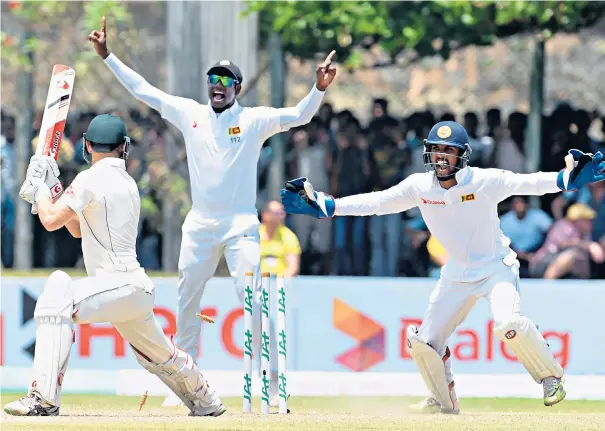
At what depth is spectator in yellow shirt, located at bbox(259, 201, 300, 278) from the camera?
1504cm

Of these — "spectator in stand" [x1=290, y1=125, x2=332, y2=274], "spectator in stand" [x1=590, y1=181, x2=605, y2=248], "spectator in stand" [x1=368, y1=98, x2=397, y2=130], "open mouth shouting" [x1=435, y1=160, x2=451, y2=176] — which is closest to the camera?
"open mouth shouting" [x1=435, y1=160, x2=451, y2=176]

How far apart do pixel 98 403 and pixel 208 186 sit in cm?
218

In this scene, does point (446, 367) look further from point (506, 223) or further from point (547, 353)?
point (506, 223)

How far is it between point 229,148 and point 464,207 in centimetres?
178

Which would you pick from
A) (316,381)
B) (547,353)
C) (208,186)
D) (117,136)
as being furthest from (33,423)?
(316,381)

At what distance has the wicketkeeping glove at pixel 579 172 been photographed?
10547 mm

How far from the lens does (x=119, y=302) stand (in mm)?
9758

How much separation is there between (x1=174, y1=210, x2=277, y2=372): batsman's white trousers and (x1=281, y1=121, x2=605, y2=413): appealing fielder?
0.63 m

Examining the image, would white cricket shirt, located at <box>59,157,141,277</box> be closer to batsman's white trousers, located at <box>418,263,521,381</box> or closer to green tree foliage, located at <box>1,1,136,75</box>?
batsman's white trousers, located at <box>418,263,521,381</box>

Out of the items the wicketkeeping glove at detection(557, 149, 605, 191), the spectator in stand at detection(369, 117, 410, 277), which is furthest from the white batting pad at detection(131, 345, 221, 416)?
the spectator in stand at detection(369, 117, 410, 277)

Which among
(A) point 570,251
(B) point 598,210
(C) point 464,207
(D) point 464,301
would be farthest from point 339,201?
(B) point 598,210

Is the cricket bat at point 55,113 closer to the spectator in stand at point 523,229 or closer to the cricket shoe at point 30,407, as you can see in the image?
the cricket shoe at point 30,407

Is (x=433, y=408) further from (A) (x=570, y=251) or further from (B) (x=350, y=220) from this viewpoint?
(B) (x=350, y=220)

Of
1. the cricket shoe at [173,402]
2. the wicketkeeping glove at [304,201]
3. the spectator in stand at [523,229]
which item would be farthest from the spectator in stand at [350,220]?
the wicketkeeping glove at [304,201]
